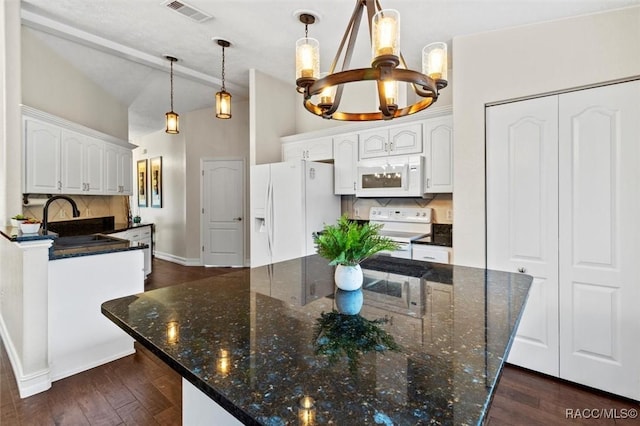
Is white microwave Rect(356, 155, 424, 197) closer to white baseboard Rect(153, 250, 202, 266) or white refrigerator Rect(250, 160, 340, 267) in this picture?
white refrigerator Rect(250, 160, 340, 267)

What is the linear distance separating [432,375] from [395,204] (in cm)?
309

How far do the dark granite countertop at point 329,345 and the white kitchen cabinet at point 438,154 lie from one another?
5.58 feet

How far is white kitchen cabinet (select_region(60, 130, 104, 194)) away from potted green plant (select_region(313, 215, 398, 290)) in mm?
3764

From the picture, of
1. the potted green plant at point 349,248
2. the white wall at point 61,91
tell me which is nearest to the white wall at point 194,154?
the white wall at point 61,91

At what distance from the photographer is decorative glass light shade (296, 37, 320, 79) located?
1.56m

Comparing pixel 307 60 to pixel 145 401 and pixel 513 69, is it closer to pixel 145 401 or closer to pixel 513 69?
pixel 513 69

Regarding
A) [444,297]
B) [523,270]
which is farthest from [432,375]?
[523,270]

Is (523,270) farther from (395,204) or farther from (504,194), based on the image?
(395,204)

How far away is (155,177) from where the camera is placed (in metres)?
6.94

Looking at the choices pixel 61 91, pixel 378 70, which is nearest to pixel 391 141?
pixel 378 70

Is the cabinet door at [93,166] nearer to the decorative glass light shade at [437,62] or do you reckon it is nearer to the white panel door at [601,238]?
the decorative glass light shade at [437,62]

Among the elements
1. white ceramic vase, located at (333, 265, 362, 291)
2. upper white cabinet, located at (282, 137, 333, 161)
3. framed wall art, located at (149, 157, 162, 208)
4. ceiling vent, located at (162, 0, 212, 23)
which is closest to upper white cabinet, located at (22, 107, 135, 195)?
ceiling vent, located at (162, 0, 212, 23)

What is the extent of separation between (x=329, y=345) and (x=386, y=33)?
3.69ft

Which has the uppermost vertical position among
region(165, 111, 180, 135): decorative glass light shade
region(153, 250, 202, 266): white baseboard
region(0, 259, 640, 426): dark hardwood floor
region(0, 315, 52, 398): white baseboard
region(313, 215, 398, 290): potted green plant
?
region(165, 111, 180, 135): decorative glass light shade
